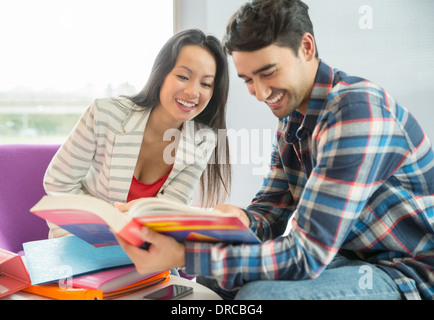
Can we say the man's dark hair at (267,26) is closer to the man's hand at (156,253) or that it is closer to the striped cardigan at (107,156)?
the man's hand at (156,253)

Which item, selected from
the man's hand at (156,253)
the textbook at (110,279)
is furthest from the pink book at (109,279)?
the man's hand at (156,253)

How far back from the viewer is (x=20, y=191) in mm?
1695

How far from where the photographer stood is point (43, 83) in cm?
241

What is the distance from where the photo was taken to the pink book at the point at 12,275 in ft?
3.16

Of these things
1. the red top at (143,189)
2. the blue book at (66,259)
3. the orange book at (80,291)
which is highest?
the red top at (143,189)

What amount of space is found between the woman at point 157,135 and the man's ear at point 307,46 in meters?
0.54

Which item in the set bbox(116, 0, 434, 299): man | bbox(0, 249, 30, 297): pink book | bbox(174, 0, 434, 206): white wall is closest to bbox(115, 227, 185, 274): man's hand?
bbox(116, 0, 434, 299): man

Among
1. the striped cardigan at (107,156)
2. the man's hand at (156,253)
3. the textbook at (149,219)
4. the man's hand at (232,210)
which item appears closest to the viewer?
the textbook at (149,219)

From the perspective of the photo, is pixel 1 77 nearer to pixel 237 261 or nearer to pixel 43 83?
pixel 43 83

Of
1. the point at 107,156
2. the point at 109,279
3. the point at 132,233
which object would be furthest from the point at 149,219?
the point at 107,156

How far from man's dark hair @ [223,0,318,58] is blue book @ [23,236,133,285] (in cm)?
58
